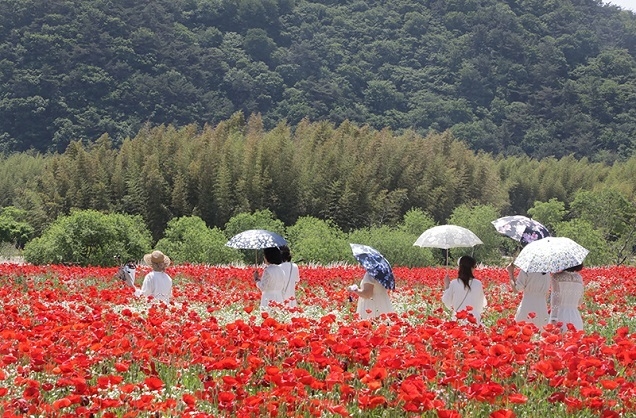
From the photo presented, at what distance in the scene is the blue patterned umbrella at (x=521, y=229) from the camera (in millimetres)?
12086

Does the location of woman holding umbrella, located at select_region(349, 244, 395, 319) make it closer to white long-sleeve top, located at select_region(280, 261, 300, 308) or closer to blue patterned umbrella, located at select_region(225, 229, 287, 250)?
white long-sleeve top, located at select_region(280, 261, 300, 308)

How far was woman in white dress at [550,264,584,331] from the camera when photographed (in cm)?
974

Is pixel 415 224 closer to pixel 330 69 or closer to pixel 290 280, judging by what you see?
pixel 290 280

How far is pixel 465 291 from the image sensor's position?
33.7 ft

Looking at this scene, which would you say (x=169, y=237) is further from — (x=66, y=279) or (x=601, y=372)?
(x=601, y=372)

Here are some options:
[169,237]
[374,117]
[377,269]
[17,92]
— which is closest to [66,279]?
[377,269]

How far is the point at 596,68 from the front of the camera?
117312 mm

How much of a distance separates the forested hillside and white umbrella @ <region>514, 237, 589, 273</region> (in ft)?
237

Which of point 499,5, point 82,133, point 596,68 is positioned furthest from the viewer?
point 499,5

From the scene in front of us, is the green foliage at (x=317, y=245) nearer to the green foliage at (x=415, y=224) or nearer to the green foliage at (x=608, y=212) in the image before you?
the green foliage at (x=415, y=224)

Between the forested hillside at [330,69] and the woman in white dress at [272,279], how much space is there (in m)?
70.1

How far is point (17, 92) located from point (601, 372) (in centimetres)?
8540

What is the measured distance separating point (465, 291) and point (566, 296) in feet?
3.44

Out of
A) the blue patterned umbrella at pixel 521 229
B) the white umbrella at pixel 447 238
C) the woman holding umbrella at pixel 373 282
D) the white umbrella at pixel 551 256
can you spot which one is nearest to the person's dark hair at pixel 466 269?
the white umbrella at pixel 551 256
